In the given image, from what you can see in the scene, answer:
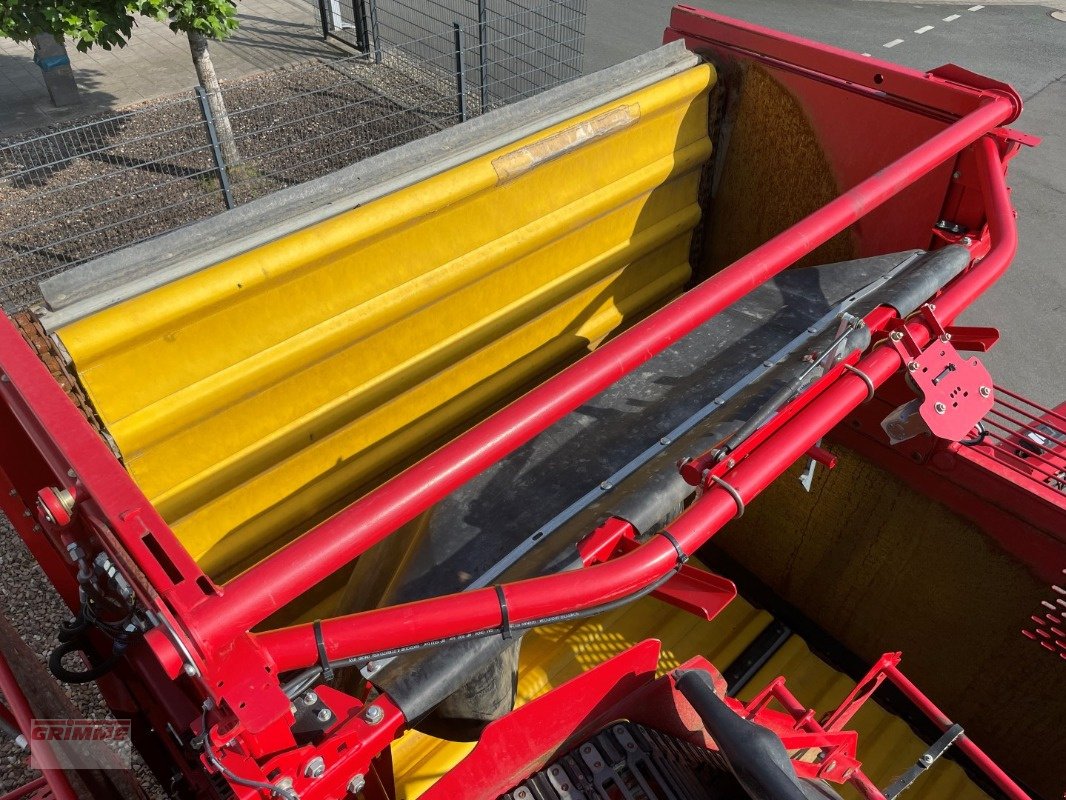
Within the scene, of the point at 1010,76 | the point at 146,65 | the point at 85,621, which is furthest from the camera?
the point at 1010,76

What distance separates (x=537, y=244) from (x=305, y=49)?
7.69 m

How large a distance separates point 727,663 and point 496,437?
2.59 meters

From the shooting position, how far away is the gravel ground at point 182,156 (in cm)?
628

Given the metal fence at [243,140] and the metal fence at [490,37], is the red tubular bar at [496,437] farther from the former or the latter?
the metal fence at [490,37]

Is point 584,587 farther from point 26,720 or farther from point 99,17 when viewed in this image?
point 99,17

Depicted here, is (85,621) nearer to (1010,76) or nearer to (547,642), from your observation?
(547,642)

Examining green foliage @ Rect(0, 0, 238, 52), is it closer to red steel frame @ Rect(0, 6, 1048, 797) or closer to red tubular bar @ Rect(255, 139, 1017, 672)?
red steel frame @ Rect(0, 6, 1048, 797)

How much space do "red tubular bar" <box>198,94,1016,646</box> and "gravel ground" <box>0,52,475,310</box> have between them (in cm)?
430

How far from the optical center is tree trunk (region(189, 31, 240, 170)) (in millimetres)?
6613

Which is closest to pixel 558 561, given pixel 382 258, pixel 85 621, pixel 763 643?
pixel 85 621

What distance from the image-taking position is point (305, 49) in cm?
973

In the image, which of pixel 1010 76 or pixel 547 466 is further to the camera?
pixel 1010 76

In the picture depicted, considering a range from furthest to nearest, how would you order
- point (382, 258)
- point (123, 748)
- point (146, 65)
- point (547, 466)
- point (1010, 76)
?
point (1010, 76) → point (146, 65) → point (382, 258) → point (547, 466) → point (123, 748)

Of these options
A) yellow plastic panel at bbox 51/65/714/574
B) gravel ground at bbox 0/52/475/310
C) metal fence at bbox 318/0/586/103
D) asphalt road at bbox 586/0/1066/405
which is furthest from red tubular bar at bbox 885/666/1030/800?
metal fence at bbox 318/0/586/103
